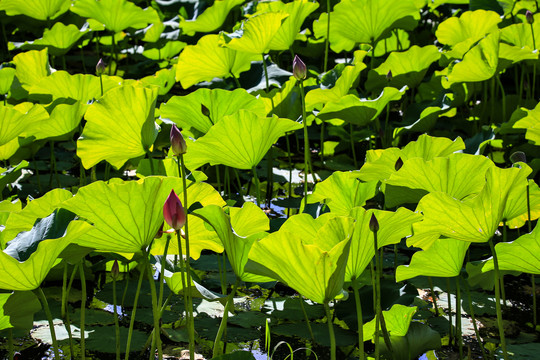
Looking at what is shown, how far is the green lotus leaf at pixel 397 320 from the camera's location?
43.9 inches

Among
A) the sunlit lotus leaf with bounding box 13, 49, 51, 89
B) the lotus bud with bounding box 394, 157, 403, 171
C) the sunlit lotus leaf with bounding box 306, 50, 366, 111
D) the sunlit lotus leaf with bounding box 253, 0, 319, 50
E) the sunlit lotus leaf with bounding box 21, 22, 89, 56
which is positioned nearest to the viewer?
the lotus bud with bounding box 394, 157, 403, 171

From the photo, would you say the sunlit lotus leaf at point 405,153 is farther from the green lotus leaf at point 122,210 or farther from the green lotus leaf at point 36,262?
the green lotus leaf at point 36,262

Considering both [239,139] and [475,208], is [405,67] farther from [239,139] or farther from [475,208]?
[475,208]

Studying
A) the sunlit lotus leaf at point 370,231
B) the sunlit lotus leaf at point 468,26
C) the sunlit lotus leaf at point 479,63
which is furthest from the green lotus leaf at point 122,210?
the sunlit lotus leaf at point 468,26

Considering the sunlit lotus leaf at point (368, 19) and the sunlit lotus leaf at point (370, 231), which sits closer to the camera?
the sunlit lotus leaf at point (370, 231)

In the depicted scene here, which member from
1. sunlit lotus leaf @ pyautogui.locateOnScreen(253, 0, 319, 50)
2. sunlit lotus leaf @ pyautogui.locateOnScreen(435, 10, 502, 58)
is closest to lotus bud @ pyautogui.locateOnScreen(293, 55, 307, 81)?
sunlit lotus leaf @ pyautogui.locateOnScreen(253, 0, 319, 50)

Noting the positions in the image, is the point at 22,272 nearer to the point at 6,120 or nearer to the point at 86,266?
the point at 86,266

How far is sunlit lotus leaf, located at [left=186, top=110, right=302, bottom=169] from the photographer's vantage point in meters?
1.39

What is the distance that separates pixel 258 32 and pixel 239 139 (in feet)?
2.10

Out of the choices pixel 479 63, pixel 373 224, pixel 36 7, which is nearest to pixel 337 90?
pixel 479 63

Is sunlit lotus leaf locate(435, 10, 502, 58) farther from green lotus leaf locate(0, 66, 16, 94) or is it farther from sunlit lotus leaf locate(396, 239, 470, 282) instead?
green lotus leaf locate(0, 66, 16, 94)

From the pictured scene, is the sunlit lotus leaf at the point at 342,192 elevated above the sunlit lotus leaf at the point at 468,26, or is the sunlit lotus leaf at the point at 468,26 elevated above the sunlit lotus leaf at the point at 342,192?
the sunlit lotus leaf at the point at 468,26

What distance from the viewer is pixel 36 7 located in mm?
2967

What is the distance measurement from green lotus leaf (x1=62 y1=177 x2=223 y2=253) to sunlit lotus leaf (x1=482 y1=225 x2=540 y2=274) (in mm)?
562
